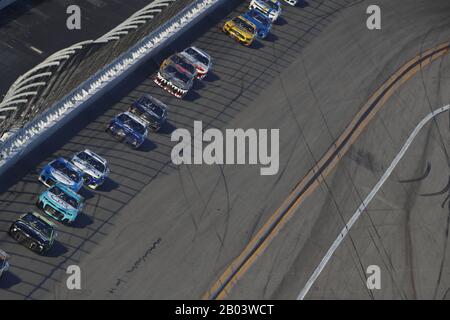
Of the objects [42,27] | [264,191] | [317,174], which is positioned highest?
[42,27]

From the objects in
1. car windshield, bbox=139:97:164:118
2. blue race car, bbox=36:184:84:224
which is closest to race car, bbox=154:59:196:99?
car windshield, bbox=139:97:164:118

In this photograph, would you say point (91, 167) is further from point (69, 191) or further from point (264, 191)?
point (264, 191)

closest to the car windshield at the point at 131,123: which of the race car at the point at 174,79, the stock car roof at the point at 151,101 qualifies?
the stock car roof at the point at 151,101

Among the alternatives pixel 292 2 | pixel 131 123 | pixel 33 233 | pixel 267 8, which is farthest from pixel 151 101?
pixel 292 2

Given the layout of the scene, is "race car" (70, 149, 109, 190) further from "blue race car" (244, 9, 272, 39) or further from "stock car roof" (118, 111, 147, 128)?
"blue race car" (244, 9, 272, 39)

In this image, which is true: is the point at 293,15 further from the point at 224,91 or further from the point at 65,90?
the point at 65,90
